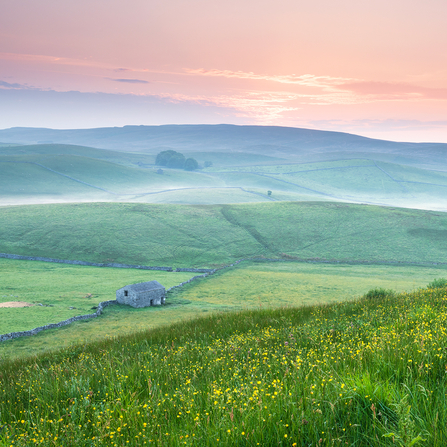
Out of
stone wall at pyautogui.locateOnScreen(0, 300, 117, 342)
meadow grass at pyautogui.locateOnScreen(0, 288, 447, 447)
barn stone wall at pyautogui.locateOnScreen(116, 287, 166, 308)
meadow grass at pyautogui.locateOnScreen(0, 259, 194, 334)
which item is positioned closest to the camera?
meadow grass at pyautogui.locateOnScreen(0, 288, 447, 447)

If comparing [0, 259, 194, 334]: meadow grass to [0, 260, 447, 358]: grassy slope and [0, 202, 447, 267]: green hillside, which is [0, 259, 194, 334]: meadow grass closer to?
[0, 260, 447, 358]: grassy slope

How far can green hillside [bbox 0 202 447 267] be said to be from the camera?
77750 mm

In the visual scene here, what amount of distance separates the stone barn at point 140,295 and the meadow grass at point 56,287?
243 centimetres

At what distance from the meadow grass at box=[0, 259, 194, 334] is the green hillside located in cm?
946

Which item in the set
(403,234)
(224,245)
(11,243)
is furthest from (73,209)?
(403,234)

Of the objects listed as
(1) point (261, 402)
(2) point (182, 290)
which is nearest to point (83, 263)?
(2) point (182, 290)

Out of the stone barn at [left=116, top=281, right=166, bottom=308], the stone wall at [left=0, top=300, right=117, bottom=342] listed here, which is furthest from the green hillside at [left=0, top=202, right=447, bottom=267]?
the stone wall at [left=0, top=300, right=117, bottom=342]

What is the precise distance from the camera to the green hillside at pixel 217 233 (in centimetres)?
7775

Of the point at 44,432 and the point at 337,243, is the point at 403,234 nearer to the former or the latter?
the point at 337,243

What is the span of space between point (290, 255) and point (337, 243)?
51.7ft

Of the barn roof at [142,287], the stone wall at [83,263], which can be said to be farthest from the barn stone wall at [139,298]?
the stone wall at [83,263]

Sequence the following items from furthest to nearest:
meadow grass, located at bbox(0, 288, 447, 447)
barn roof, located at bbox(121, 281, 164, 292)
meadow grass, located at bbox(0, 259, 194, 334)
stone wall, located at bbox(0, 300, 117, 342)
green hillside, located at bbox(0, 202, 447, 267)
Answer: green hillside, located at bbox(0, 202, 447, 267) < barn roof, located at bbox(121, 281, 164, 292) < meadow grass, located at bbox(0, 259, 194, 334) < stone wall, located at bbox(0, 300, 117, 342) < meadow grass, located at bbox(0, 288, 447, 447)

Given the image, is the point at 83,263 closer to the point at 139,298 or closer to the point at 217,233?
the point at 139,298

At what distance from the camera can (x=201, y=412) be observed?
5082mm
